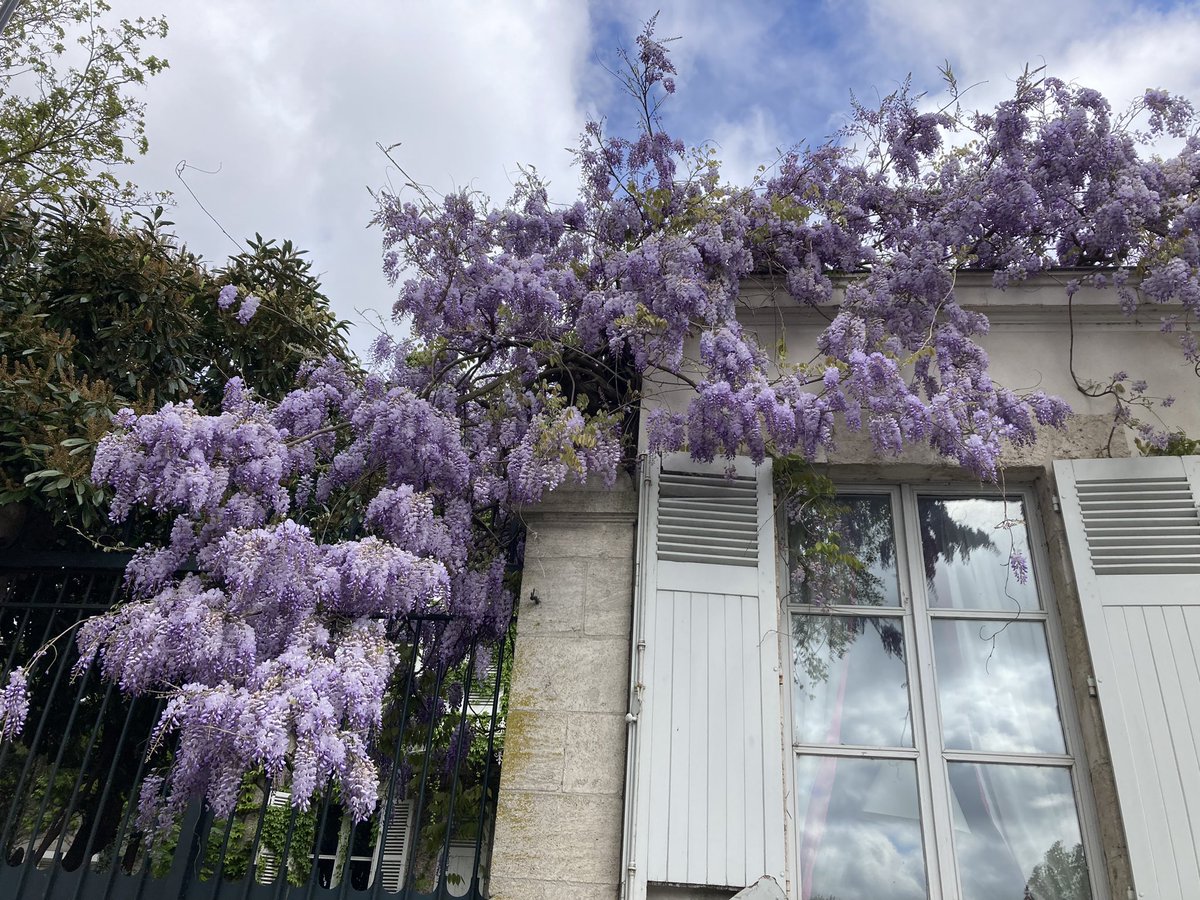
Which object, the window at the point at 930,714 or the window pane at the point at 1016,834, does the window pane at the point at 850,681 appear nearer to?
the window at the point at 930,714

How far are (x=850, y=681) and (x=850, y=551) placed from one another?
20.6 inches

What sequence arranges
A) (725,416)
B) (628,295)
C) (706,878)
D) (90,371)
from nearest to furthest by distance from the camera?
1. (706,878)
2. (725,416)
3. (628,295)
4. (90,371)

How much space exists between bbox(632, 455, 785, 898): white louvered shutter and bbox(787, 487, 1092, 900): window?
0.86 ft

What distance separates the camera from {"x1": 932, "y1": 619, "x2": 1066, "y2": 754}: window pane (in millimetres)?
3125

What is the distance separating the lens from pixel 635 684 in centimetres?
305

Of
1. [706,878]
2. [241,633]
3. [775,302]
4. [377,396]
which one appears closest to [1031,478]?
[775,302]

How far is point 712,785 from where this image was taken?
9.46ft

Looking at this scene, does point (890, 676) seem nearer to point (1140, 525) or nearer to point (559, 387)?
point (1140, 525)

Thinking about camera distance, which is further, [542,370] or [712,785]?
[542,370]

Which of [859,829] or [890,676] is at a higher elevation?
[890,676]

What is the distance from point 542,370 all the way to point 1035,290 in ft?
7.01

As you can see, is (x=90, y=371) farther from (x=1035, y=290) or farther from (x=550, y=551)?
(x=1035, y=290)

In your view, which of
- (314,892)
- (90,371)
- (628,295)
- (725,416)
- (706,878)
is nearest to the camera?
(706,878)

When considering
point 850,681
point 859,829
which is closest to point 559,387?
point 850,681
